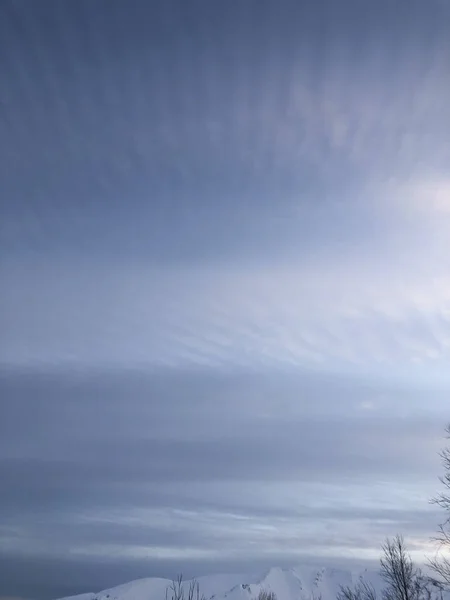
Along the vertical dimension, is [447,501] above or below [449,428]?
below

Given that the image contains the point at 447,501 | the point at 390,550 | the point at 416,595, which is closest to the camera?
the point at 447,501

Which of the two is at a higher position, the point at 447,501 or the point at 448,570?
the point at 447,501

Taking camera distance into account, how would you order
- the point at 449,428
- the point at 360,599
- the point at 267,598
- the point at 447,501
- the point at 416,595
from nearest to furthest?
the point at 447,501, the point at 449,428, the point at 416,595, the point at 360,599, the point at 267,598

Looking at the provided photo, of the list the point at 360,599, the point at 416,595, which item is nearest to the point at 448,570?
Answer: the point at 416,595

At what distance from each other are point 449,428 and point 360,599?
82.1ft

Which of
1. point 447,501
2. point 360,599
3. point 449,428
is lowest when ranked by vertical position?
point 360,599

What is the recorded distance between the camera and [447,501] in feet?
82.0

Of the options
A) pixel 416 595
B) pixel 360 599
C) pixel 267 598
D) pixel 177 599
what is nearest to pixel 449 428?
pixel 416 595

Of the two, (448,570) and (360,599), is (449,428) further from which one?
(360,599)

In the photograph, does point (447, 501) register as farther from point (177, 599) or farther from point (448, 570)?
point (177, 599)

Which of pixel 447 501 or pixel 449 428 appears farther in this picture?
pixel 449 428

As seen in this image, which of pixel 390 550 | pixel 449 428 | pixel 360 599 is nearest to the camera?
pixel 449 428

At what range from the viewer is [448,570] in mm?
25281

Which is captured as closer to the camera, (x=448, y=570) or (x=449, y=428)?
(x=448, y=570)
